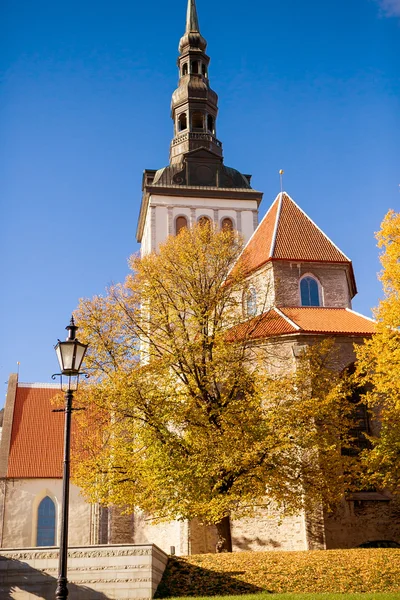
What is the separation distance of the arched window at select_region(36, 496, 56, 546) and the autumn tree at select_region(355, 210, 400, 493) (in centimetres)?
1406

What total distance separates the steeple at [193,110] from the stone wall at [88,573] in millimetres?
31987

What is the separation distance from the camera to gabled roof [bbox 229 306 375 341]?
23.3 metres

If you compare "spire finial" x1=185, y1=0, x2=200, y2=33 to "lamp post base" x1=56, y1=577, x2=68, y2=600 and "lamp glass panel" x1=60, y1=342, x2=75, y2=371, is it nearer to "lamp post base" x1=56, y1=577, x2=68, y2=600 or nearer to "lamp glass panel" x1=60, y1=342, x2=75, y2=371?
"lamp glass panel" x1=60, y1=342, x2=75, y2=371

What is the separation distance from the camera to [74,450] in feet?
86.9

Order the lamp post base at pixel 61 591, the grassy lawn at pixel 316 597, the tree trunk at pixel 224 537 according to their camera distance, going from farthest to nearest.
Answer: the tree trunk at pixel 224 537 → the grassy lawn at pixel 316 597 → the lamp post base at pixel 61 591

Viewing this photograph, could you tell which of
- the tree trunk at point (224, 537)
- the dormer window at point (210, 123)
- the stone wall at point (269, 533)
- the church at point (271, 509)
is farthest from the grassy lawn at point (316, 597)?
the dormer window at point (210, 123)

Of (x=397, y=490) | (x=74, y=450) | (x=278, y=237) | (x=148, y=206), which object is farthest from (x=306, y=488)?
(x=148, y=206)

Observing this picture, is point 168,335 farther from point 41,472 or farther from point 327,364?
point 41,472

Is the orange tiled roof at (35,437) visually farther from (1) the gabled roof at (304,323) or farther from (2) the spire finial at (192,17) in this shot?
(2) the spire finial at (192,17)

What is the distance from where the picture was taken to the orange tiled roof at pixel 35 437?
29203 mm

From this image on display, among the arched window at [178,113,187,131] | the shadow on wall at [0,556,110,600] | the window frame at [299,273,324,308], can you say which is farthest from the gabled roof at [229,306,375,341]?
the arched window at [178,113,187,131]

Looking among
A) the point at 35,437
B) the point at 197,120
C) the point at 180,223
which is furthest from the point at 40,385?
the point at 197,120

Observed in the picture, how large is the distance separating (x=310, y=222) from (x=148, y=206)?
15123 millimetres

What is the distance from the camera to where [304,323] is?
971 inches
